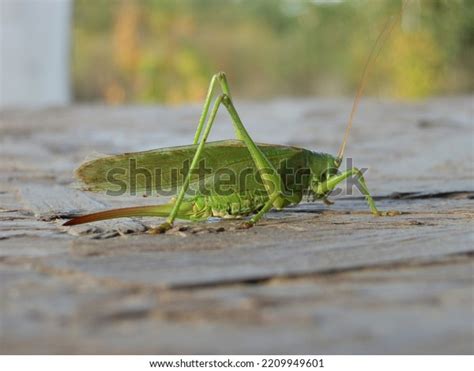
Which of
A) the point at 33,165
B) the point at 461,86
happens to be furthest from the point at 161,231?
the point at 461,86

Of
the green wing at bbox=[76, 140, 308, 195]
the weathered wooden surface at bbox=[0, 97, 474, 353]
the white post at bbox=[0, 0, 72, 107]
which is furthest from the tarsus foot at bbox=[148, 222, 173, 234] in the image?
the white post at bbox=[0, 0, 72, 107]

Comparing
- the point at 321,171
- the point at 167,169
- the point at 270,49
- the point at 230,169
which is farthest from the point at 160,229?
the point at 270,49

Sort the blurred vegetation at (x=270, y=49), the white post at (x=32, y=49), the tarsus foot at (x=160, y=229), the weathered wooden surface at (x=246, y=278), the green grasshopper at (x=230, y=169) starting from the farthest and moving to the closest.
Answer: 1. the blurred vegetation at (x=270, y=49)
2. the white post at (x=32, y=49)
3. the green grasshopper at (x=230, y=169)
4. the tarsus foot at (x=160, y=229)
5. the weathered wooden surface at (x=246, y=278)

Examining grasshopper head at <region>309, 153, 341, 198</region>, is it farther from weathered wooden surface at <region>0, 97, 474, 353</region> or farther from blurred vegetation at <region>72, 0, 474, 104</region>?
blurred vegetation at <region>72, 0, 474, 104</region>

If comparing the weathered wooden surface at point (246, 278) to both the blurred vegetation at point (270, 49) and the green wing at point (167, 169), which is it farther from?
the blurred vegetation at point (270, 49)

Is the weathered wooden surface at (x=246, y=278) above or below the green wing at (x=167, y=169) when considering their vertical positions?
below

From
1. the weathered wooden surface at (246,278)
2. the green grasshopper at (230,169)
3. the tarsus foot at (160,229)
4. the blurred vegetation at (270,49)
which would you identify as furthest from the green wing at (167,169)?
the blurred vegetation at (270,49)

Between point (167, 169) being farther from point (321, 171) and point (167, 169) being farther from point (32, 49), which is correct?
point (32, 49)

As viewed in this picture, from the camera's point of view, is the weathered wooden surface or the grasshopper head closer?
the weathered wooden surface

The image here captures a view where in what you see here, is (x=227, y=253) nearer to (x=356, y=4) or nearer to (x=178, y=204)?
(x=178, y=204)
